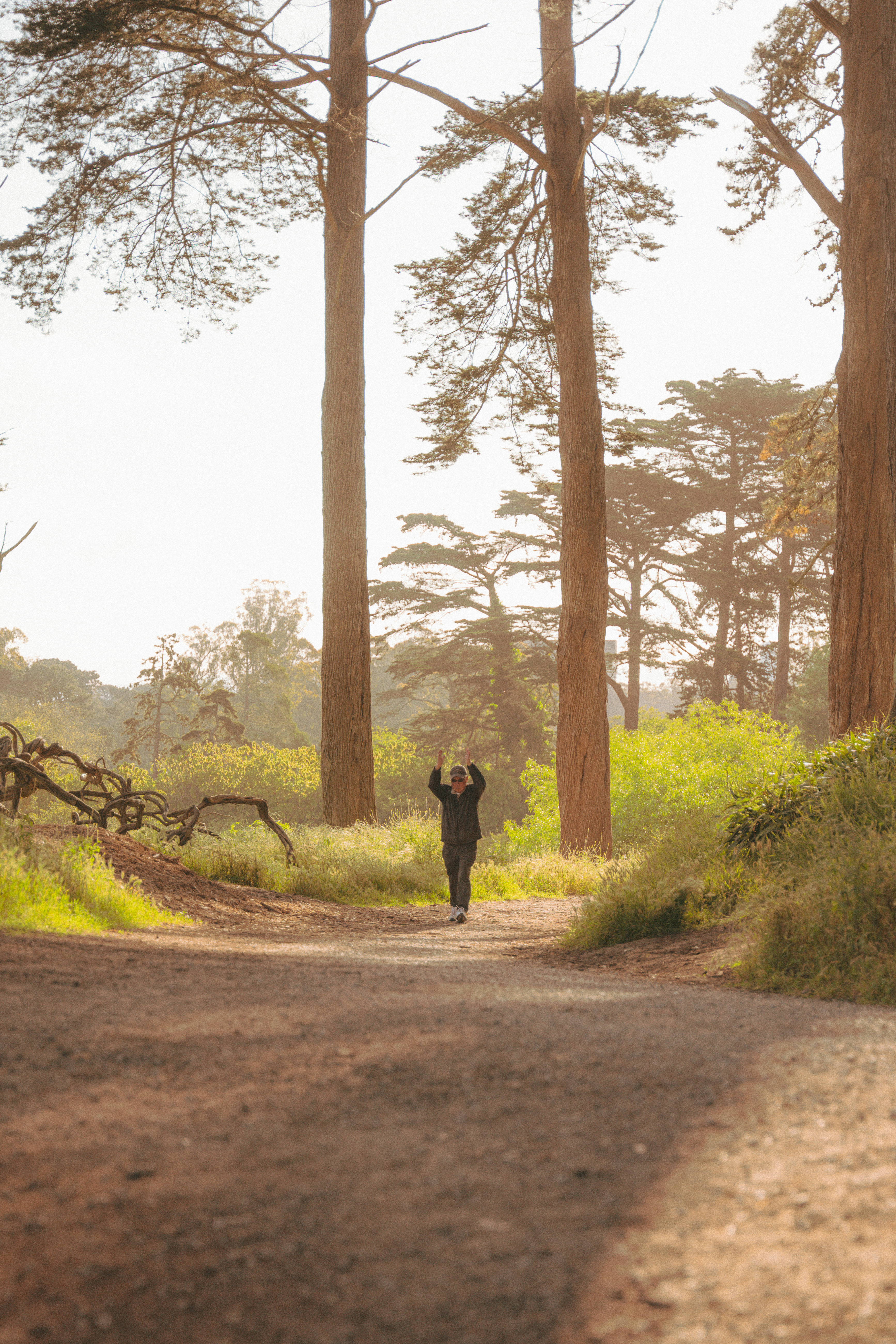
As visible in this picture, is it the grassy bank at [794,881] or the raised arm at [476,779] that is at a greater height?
the raised arm at [476,779]

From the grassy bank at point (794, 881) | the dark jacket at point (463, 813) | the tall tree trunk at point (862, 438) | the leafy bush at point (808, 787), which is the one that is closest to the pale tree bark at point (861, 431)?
the tall tree trunk at point (862, 438)

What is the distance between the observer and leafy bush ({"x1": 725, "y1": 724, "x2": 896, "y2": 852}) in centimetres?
605

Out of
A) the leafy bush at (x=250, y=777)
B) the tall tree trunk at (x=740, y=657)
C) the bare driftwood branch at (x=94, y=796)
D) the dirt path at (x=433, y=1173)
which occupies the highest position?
the tall tree trunk at (x=740, y=657)

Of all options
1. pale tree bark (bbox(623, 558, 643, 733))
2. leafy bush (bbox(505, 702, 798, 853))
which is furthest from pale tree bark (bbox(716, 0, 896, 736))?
pale tree bark (bbox(623, 558, 643, 733))

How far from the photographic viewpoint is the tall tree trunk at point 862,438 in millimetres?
10383

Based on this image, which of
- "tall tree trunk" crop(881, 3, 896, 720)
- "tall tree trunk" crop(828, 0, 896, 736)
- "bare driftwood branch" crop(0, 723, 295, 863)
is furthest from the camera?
"tall tree trunk" crop(828, 0, 896, 736)

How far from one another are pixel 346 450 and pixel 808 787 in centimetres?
823

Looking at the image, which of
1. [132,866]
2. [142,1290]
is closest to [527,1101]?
[142,1290]

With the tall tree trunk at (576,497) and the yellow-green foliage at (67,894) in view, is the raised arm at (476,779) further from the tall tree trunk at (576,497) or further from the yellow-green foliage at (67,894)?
the tall tree trunk at (576,497)

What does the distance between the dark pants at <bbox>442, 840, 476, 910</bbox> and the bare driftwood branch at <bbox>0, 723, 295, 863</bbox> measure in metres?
1.67

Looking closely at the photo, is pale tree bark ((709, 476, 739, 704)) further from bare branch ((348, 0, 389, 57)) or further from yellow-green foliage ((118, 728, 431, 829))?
bare branch ((348, 0, 389, 57))

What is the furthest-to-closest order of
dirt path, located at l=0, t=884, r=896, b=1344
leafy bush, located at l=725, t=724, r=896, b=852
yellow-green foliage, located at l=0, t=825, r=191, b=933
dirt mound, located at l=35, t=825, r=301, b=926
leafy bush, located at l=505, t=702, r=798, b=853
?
leafy bush, located at l=505, t=702, r=798, b=853 < dirt mound, located at l=35, t=825, r=301, b=926 < leafy bush, located at l=725, t=724, r=896, b=852 < yellow-green foliage, located at l=0, t=825, r=191, b=933 < dirt path, located at l=0, t=884, r=896, b=1344

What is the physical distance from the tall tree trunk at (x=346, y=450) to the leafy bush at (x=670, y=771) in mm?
9474

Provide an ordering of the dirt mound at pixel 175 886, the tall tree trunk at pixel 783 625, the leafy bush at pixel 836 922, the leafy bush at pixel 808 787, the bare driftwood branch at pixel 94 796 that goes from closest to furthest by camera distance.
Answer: the leafy bush at pixel 836 922 < the leafy bush at pixel 808 787 < the bare driftwood branch at pixel 94 796 < the dirt mound at pixel 175 886 < the tall tree trunk at pixel 783 625
